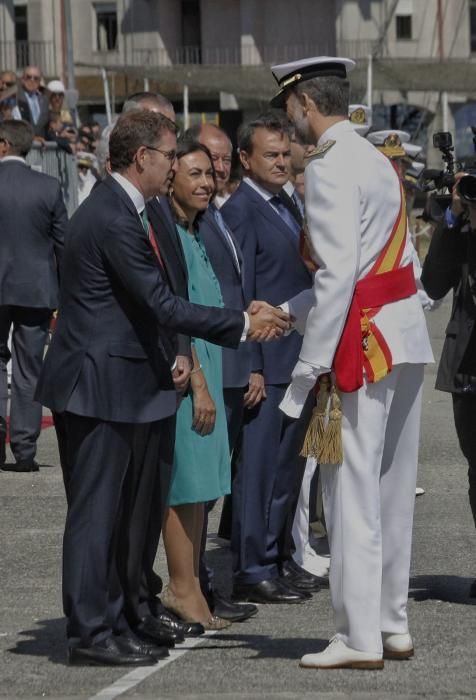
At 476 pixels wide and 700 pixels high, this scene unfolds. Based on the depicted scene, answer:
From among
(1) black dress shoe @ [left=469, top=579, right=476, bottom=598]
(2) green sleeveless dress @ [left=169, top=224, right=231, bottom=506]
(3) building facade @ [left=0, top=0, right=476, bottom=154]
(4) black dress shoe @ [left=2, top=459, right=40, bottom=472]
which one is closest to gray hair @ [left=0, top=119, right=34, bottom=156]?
(4) black dress shoe @ [left=2, top=459, right=40, bottom=472]

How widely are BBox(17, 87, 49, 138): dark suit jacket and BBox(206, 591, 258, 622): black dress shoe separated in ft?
43.1

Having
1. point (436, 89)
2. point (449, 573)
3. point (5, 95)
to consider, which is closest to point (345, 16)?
point (436, 89)

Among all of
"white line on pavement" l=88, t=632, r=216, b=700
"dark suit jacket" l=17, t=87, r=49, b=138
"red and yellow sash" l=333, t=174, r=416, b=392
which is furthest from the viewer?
"dark suit jacket" l=17, t=87, r=49, b=138

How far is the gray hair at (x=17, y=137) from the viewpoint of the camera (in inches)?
445

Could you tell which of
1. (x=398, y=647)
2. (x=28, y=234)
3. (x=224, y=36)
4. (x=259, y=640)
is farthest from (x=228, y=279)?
(x=224, y=36)

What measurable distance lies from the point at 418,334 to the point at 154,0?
55.1 m

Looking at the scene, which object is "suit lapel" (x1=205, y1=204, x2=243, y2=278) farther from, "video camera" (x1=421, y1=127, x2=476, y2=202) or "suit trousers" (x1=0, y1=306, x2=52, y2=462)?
"suit trousers" (x1=0, y1=306, x2=52, y2=462)

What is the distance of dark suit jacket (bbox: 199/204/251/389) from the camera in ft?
22.9

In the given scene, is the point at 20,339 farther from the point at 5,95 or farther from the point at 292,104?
the point at 5,95

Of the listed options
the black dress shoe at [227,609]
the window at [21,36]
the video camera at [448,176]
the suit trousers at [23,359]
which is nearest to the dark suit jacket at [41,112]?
the suit trousers at [23,359]

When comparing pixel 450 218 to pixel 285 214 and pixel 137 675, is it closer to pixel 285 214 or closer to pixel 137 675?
pixel 285 214

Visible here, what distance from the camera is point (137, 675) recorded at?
232 inches

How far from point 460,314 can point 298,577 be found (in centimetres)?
134

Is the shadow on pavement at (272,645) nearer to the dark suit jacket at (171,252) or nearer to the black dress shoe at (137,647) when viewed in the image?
the black dress shoe at (137,647)
